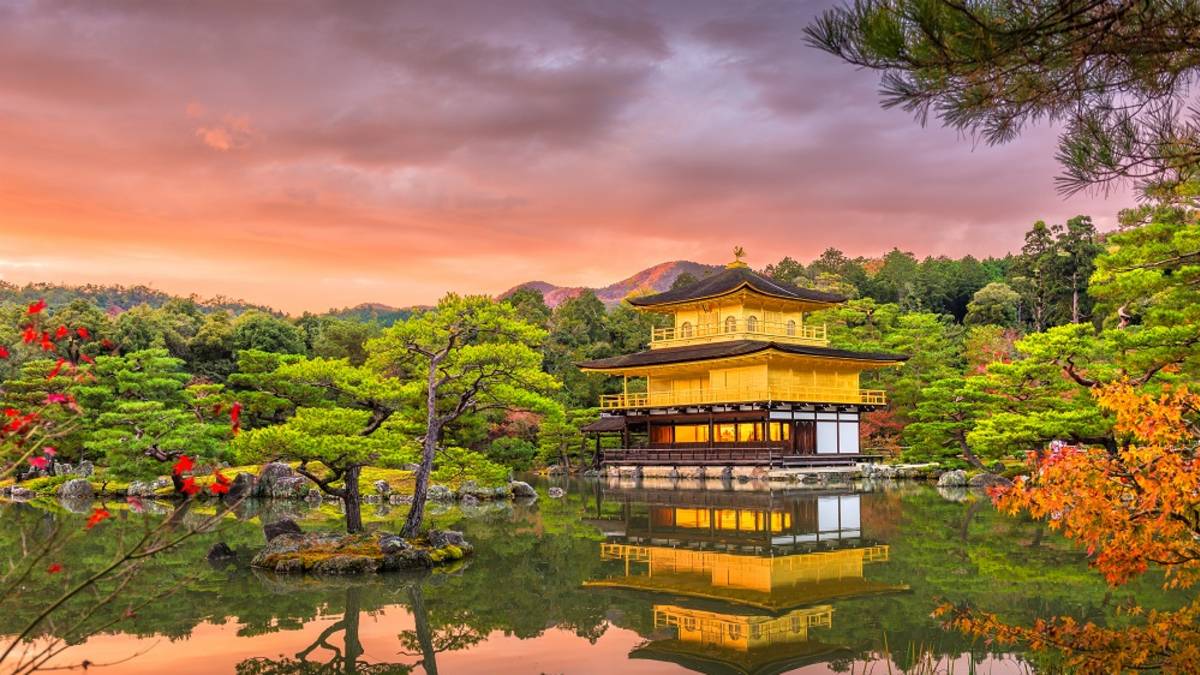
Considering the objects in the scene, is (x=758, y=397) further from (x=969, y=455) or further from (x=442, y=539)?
(x=442, y=539)

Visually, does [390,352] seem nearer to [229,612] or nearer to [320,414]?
[320,414]

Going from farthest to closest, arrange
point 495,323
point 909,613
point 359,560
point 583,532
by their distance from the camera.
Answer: point 583,532 → point 495,323 → point 359,560 → point 909,613

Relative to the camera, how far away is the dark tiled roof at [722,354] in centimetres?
3559

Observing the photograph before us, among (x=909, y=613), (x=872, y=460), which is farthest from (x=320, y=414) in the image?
(x=872, y=460)

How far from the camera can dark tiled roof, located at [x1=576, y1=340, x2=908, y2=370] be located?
35.6 meters

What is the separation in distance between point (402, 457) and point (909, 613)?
341 inches

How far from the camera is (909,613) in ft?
31.1

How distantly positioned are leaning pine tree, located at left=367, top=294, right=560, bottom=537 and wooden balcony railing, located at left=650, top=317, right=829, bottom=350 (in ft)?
75.7

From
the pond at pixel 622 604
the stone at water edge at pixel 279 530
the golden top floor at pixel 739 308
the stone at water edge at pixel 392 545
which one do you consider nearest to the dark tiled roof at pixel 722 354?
the golden top floor at pixel 739 308

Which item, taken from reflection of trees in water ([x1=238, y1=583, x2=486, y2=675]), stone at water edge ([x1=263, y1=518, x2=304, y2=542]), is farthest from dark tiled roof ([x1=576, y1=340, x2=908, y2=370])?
reflection of trees in water ([x1=238, y1=583, x2=486, y2=675])

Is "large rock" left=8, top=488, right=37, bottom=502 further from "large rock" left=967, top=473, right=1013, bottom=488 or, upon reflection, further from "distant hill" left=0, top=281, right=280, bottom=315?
"distant hill" left=0, top=281, right=280, bottom=315

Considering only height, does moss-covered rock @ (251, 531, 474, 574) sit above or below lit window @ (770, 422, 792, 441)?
below

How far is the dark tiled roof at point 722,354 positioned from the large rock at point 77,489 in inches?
776

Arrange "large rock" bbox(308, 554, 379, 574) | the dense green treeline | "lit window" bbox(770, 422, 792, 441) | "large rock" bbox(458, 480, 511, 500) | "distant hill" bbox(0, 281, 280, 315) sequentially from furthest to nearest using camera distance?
1. "distant hill" bbox(0, 281, 280, 315)
2. "lit window" bbox(770, 422, 792, 441)
3. "large rock" bbox(458, 480, 511, 500)
4. the dense green treeline
5. "large rock" bbox(308, 554, 379, 574)
